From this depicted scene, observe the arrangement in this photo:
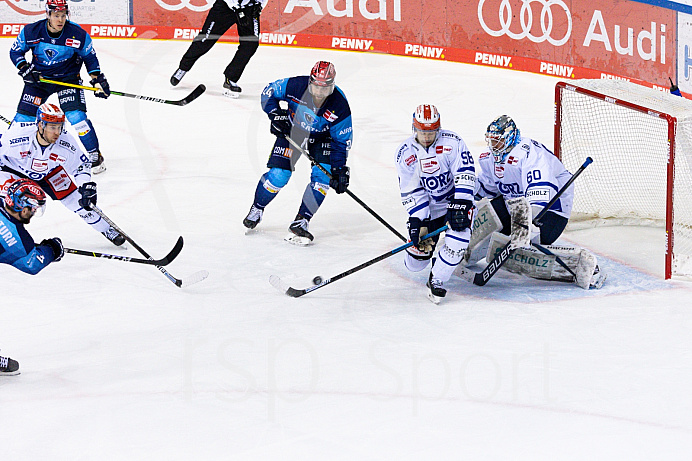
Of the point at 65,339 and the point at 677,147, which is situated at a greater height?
the point at 677,147

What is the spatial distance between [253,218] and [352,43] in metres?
5.49

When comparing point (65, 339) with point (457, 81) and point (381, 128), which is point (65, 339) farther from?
point (457, 81)

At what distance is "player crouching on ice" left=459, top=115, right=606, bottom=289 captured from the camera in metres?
4.81

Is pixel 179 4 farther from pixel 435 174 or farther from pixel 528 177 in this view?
pixel 528 177

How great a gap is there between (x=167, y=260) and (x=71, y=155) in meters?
0.91

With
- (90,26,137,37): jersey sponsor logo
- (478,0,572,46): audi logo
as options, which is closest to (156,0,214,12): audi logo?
(90,26,137,37): jersey sponsor logo

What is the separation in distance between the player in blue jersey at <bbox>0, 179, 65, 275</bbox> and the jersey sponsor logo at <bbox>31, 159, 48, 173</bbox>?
42.1 inches

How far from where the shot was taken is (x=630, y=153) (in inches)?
257

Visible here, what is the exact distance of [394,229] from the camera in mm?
5777

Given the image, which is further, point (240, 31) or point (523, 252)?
point (240, 31)

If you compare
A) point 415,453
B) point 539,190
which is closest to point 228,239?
point 539,190

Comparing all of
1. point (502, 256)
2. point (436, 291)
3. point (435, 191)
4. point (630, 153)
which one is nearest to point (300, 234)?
point (435, 191)

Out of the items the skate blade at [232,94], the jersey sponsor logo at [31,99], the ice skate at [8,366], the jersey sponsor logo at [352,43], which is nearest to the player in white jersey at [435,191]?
the ice skate at [8,366]

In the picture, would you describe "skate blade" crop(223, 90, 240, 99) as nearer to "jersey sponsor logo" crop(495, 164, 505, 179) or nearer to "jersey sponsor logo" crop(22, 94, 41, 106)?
"jersey sponsor logo" crop(22, 94, 41, 106)
